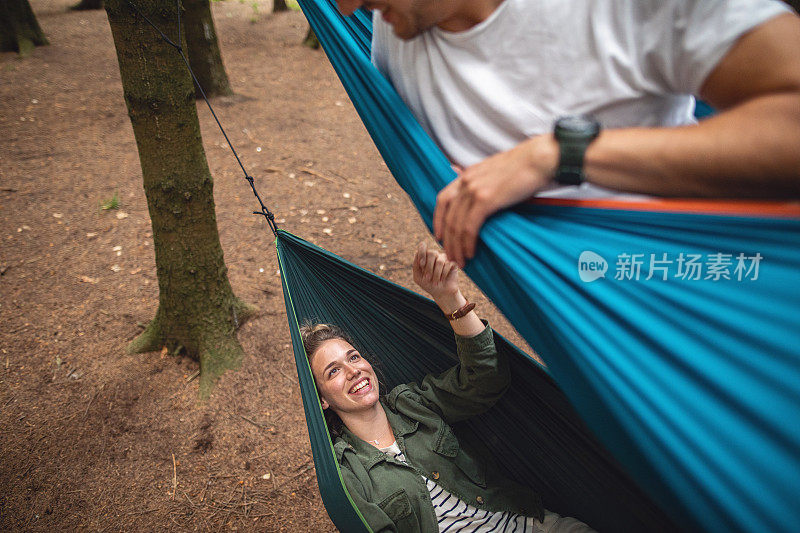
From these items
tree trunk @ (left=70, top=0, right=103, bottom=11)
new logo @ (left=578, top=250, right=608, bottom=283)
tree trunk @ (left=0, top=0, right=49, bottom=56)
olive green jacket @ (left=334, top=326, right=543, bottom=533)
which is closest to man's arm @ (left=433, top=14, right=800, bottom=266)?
new logo @ (left=578, top=250, right=608, bottom=283)

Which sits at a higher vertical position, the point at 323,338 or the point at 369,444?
the point at 323,338

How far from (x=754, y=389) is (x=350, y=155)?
13.1ft

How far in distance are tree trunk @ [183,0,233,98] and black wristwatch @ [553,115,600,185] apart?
4729 mm

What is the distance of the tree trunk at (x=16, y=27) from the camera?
5.77 m

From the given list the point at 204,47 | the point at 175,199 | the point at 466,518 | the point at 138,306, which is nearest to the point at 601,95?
the point at 466,518

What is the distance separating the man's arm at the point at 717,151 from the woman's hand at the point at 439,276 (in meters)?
0.41

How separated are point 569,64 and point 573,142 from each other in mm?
148

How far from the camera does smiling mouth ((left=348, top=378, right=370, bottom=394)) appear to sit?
142cm

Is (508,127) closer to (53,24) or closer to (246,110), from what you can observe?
(246,110)

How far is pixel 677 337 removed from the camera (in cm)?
73

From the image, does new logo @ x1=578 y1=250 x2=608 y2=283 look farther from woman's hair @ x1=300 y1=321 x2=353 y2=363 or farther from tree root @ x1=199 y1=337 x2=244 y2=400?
tree root @ x1=199 y1=337 x2=244 y2=400

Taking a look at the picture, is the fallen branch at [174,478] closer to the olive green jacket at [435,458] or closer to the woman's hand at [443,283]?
the olive green jacket at [435,458]

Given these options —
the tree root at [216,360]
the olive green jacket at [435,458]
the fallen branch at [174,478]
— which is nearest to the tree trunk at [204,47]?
the tree root at [216,360]

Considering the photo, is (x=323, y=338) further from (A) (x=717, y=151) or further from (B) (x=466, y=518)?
(A) (x=717, y=151)
